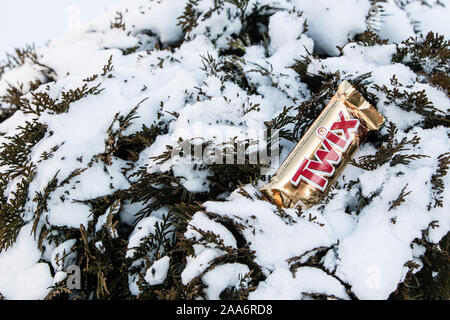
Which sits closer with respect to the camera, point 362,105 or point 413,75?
point 362,105

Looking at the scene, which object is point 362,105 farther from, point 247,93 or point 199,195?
point 199,195

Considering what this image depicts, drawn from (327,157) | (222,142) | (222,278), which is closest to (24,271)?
(222,278)

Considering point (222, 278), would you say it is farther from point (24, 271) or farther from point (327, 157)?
point (24, 271)

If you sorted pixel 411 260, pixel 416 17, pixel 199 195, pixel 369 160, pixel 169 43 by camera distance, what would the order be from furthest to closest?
pixel 169 43 < pixel 416 17 < pixel 199 195 < pixel 369 160 < pixel 411 260

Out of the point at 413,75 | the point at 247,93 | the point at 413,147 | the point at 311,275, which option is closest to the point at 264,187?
the point at 311,275

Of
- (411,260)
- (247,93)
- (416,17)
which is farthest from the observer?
(416,17)

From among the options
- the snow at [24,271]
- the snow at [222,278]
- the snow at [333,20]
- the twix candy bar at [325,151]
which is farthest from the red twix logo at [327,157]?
the snow at [24,271]

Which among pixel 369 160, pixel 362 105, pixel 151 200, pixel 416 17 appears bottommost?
pixel 151 200
